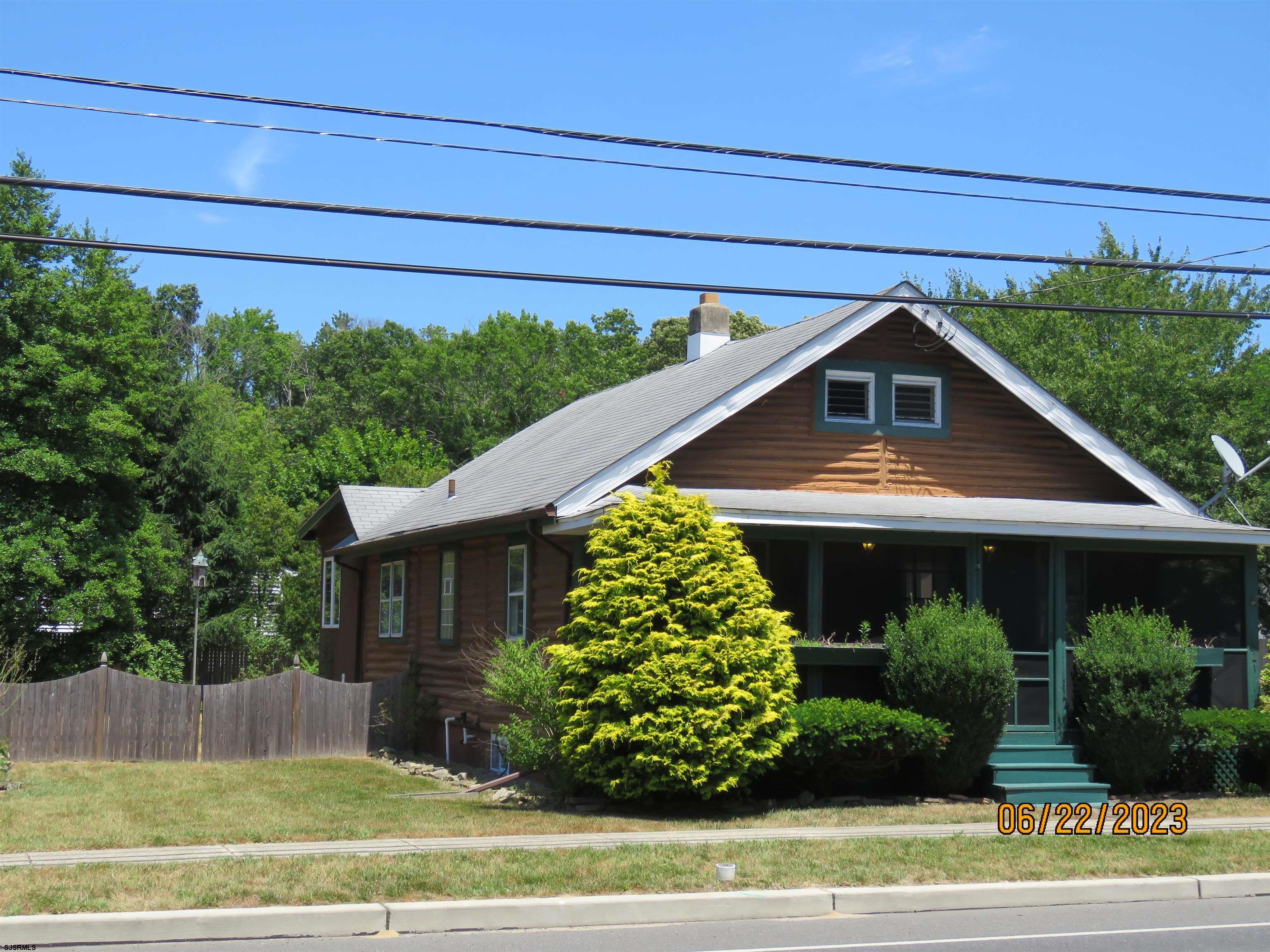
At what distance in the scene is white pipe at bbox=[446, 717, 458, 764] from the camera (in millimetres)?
20516

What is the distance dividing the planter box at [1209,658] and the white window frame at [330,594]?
18098 mm

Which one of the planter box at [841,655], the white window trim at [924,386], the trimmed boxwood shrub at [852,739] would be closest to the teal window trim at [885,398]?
the white window trim at [924,386]

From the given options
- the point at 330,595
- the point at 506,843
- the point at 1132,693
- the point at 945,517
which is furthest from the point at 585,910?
the point at 330,595

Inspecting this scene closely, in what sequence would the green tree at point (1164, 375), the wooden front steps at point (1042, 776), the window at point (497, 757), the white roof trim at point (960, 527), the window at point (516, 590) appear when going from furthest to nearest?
the green tree at point (1164, 375)
the window at point (516, 590)
the window at point (497, 757)
the wooden front steps at point (1042, 776)
the white roof trim at point (960, 527)

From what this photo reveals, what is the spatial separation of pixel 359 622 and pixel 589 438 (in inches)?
355

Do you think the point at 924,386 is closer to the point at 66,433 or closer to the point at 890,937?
the point at 890,937

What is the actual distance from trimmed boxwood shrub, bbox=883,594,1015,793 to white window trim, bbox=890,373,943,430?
3.28 meters

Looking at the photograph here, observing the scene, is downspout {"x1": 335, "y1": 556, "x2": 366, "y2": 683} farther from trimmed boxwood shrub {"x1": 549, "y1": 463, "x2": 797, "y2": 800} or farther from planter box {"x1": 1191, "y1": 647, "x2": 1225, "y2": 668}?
planter box {"x1": 1191, "y1": 647, "x2": 1225, "y2": 668}

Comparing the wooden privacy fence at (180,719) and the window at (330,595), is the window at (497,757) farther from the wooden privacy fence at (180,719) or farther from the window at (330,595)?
the window at (330,595)

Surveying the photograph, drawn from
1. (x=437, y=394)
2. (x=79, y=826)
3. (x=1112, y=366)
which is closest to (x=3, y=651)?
(x=79, y=826)

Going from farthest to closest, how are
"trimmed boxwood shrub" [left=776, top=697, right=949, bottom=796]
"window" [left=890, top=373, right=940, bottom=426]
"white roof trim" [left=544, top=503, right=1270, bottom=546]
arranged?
"window" [left=890, top=373, right=940, bottom=426]
"white roof trim" [left=544, top=503, right=1270, bottom=546]
"trimmed boxwood shrub" [left=776, top=697, right=949, bottom=796]

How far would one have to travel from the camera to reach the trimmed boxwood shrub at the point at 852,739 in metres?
14.6

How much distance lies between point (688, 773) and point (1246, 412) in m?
28.7
